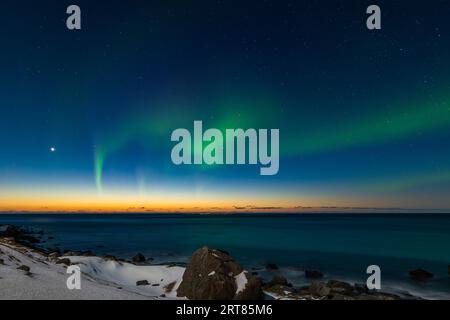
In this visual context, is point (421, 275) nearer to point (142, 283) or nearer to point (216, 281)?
point (216, 281)

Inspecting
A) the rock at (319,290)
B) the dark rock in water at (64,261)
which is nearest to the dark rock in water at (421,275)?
the rock at (319,290)

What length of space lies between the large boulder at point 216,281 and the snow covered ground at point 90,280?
1.54m

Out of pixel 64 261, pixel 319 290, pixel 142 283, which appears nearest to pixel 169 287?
pixel 142 283

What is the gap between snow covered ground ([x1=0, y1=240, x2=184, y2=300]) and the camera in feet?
47.5

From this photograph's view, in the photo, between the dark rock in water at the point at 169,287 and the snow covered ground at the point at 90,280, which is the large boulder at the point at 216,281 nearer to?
the dark rock in water at the point at 169,287

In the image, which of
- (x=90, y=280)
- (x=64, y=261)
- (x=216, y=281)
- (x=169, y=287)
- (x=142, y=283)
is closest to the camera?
(x=216, y=281)

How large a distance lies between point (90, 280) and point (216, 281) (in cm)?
856

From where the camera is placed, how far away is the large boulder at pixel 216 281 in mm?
17234

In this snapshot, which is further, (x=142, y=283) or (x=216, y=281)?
(x=142, y=283)

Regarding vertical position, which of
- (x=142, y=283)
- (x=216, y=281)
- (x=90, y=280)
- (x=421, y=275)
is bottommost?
(x=421, y=275)

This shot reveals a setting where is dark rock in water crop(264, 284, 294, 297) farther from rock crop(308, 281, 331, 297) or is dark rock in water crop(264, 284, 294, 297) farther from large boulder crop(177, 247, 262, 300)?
large boulder crop(177, 247, 262, 300)

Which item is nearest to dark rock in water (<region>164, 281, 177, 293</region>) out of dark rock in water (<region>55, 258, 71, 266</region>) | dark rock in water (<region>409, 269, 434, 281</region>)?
dark rock in water (<region>55, 258, 71, 266</region>)

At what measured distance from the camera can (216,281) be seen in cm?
1738

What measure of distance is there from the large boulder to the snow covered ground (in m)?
1.54
